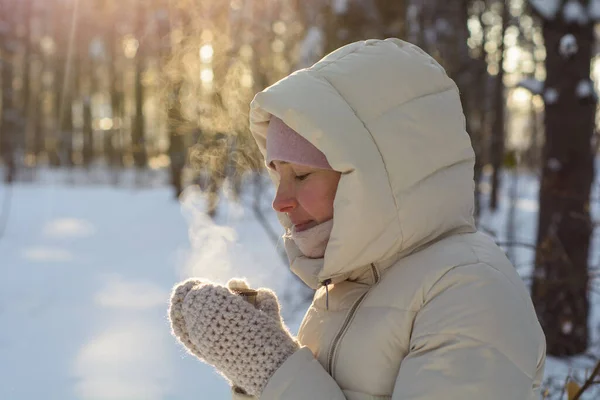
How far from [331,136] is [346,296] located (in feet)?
1.26

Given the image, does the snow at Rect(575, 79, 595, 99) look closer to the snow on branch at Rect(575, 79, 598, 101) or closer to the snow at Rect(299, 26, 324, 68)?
the snow on branch at Rect(575, 79, 598, 101)

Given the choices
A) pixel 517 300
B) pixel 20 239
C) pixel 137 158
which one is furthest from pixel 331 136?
pixel 137 158

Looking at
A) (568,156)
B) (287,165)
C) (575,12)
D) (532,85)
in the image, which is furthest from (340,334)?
(532,85)

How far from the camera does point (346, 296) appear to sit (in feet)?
5.15

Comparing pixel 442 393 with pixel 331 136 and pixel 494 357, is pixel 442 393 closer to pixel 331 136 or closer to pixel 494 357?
pixel 494 357

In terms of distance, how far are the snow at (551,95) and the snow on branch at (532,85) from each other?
2.2 inches

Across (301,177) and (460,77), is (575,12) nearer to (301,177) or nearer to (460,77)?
(460,77)

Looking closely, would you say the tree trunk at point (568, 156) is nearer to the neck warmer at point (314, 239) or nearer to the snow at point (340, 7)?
the snow at point (340, 7)

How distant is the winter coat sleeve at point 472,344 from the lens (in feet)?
4.00

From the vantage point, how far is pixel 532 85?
5352 millimetres

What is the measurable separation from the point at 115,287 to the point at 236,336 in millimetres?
6844

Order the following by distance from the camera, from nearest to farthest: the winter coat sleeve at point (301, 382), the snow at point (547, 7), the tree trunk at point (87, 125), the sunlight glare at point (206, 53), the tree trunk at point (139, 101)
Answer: the winter coat sleeve at point (301, 382)
the snow at point (547, 7)
the sunlight glare at point (206, 53)
the tree trunk at point (139, 101)
the tree trunk at point (87, 125)

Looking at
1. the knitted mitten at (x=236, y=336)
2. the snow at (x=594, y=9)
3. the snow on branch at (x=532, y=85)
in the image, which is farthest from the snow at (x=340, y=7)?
the knitted mitten at (x=236, y=336)

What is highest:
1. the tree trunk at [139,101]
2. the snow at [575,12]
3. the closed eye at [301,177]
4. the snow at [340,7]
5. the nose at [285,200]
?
the closed eye at [301,177]
